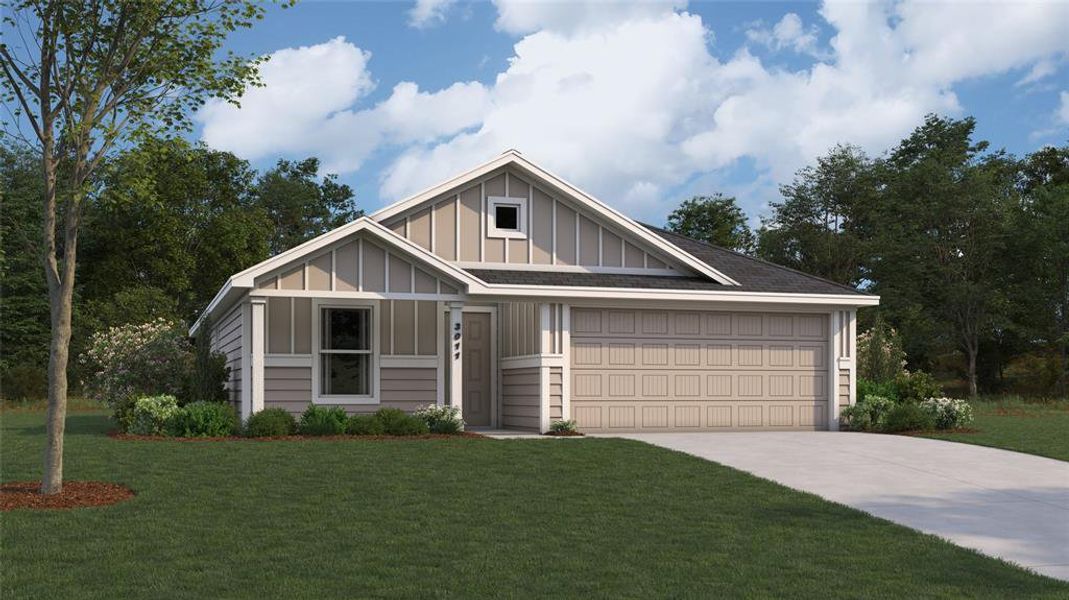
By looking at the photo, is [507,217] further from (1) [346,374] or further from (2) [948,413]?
(2) [948,413]

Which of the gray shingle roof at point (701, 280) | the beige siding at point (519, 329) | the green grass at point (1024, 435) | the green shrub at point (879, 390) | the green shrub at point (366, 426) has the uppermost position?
the gray shingle roof at point (701, 280)

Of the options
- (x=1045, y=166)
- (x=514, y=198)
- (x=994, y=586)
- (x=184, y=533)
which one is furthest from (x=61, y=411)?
(x=1045, y=166)

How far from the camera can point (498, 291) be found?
19.0 meters

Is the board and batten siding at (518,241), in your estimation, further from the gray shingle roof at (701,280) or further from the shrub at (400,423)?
the shrub at (400,423)

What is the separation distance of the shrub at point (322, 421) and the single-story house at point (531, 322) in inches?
38.9

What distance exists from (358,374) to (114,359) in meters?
8.21

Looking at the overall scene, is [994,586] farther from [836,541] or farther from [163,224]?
[163,224]

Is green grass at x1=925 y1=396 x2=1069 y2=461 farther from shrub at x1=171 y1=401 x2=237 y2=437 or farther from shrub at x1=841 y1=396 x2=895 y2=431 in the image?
shrub at x1=171 y1=401 x2=237 y2=437

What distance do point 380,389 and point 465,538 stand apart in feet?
35.4

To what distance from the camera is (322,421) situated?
58.8 feet

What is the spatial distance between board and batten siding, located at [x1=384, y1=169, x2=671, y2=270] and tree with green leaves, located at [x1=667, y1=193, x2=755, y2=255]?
31677mm

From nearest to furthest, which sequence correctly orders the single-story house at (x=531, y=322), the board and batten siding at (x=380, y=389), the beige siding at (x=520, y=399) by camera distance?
1. the single-story house at (x=531, y=322)
2. the board and batten siding at (x=380, y=389)
3. the beige siding at (x=520, y=399)

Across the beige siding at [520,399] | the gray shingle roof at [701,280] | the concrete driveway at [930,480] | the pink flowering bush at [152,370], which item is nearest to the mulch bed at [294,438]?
the beige siding at [520,399]

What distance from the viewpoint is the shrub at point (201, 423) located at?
Answer: 17609 millimetres
